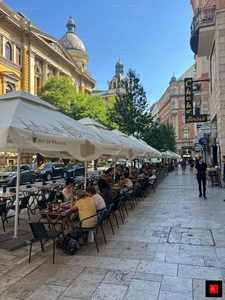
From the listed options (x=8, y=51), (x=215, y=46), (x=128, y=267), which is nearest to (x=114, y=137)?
(x=128, y=267)

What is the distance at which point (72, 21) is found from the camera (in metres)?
76.4

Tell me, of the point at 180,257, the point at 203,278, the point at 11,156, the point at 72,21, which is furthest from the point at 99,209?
the point at 72,21

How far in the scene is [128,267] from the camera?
4.28 metres

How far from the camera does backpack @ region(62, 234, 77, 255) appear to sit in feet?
15.9

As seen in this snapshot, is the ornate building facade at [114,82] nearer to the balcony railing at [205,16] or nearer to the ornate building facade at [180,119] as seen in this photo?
the ornate building facade at [180,119]

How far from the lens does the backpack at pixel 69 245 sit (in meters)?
4.86

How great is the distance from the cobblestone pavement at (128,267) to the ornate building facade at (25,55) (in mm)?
31550

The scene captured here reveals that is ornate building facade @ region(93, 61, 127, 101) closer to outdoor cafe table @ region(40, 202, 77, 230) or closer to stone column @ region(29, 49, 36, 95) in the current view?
stone column @ region(29, 49, 36, 95)

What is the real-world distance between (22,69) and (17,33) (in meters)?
4.69

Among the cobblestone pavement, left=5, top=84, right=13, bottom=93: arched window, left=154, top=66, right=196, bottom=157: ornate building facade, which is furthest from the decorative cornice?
left=154, top=66, right=196, bottom=157: ornate building facade


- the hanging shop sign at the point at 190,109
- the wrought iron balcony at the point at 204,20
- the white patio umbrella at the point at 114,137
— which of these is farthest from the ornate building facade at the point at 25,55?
the white patio umbrella at the point at 114,137

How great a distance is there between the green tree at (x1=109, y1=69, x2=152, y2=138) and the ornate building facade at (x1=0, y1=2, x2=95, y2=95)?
54.1 ft

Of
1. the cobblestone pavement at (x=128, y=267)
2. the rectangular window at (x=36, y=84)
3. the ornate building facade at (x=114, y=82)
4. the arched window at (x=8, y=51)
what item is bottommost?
the cobblestone pavement at (x=128, y=267)

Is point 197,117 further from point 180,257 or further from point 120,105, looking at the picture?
point 180,257
